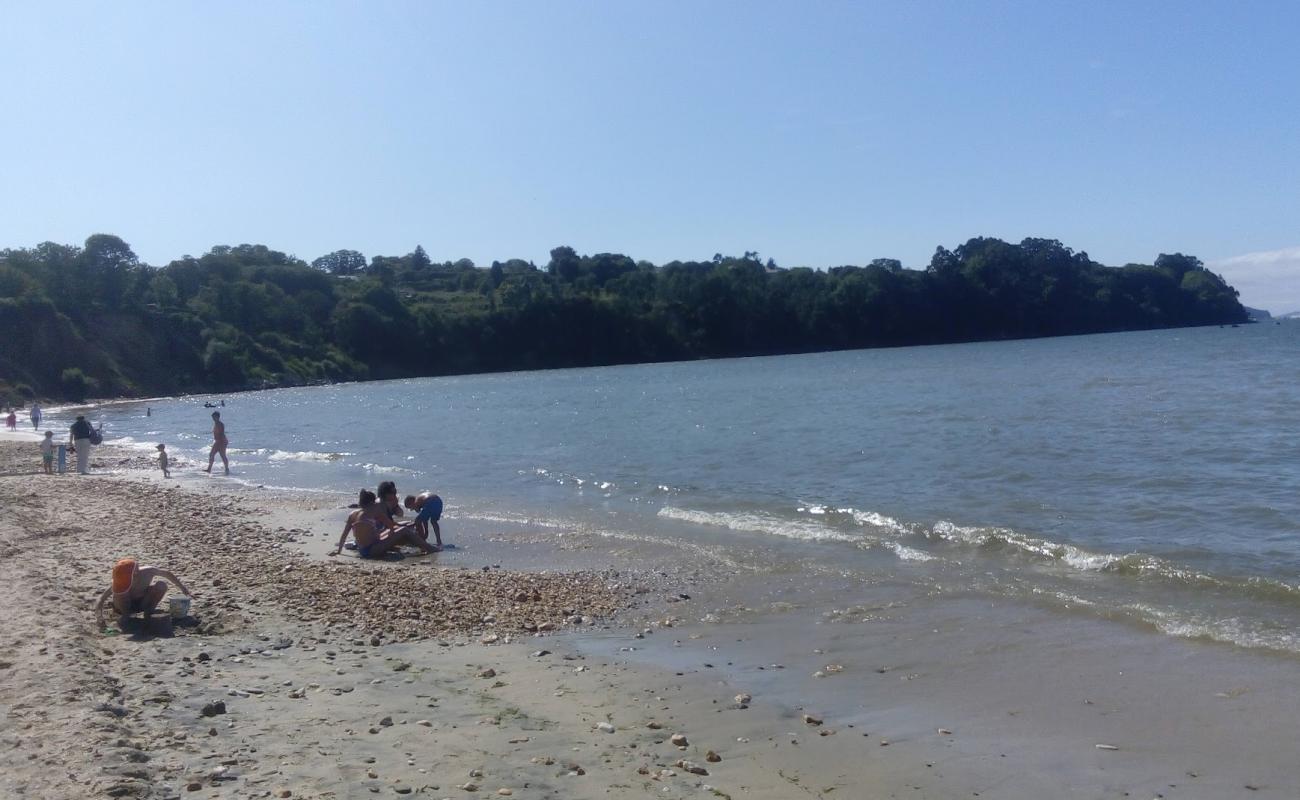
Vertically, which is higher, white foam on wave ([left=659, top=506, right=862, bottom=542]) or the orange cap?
the orange cap

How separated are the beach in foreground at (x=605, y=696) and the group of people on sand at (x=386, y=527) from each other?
7.63 ft

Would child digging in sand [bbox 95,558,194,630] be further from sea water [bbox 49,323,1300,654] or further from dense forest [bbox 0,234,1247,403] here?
dense forest [bbox 0,234,1247,403]

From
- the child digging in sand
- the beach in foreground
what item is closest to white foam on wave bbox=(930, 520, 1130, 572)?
the beach in foreground

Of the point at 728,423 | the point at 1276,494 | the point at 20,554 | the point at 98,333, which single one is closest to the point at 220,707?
the point at 20,554

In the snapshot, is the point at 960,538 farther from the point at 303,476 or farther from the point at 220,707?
the point at 303,476

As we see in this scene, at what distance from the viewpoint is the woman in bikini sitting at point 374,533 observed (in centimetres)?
1527

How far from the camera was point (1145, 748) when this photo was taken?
23.0ft

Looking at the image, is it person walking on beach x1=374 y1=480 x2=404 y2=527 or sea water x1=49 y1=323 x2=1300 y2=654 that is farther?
person walking on beach x1=374 y1=480 x2=404 y2=527

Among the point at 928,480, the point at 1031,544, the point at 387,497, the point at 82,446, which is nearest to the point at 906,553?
the point at 1031,544

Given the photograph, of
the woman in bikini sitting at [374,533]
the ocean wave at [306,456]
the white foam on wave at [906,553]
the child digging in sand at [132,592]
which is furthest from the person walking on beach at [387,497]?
the ocean wave at [306,456]

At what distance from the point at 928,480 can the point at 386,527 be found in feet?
35.6

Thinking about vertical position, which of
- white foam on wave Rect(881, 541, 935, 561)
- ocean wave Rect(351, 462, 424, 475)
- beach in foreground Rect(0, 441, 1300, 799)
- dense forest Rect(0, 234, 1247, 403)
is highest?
dense forest Rect(0, 234, 1247, 403)

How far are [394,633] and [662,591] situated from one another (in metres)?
3.36

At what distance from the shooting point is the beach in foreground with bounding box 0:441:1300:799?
20.7ft
